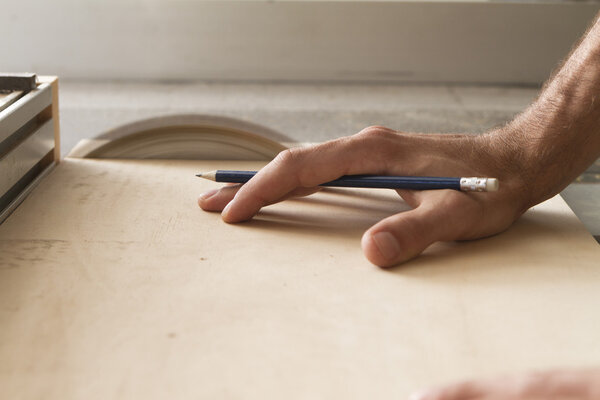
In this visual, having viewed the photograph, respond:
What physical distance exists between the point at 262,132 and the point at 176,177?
0.16 meters

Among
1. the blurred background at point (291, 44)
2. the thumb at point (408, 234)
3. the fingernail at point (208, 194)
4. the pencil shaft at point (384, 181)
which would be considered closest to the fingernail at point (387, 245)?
the thumb at point (408, 234)

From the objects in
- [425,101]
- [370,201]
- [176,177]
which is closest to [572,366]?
[370,201]

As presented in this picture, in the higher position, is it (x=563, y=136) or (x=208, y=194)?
(x=563, y=136)

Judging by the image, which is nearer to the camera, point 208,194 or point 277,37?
point 208,194

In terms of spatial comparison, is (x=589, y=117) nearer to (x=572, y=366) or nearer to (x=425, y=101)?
(x=572, y=366)

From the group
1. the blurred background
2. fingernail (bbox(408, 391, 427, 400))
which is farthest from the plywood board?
the blurred background

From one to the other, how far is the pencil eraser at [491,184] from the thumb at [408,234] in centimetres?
4

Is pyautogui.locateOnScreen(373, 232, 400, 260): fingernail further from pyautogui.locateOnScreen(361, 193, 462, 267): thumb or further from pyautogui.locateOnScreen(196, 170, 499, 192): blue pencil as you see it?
pyautogui.locateOnScreen(196, 170, 499, 192): blue pencil

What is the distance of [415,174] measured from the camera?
74 cm

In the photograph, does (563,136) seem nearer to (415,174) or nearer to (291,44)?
(415,174)

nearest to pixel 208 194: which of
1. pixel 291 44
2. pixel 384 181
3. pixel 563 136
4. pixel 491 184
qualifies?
pixel 384 181

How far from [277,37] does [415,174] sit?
6.32ft

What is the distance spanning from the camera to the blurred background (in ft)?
8.28

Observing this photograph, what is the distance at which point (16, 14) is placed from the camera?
253 cm
